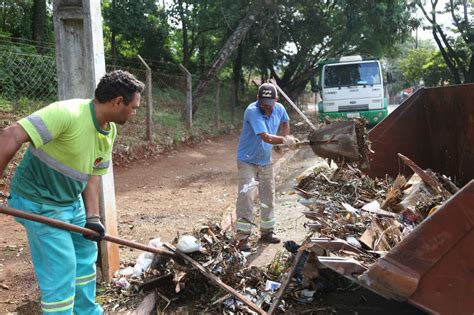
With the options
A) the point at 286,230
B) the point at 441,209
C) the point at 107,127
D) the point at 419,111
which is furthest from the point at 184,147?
the point at 441,209

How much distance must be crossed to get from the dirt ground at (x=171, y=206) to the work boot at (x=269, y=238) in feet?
0.31

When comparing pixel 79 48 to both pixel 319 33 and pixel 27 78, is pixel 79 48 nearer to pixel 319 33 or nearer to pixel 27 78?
pixel 27 78

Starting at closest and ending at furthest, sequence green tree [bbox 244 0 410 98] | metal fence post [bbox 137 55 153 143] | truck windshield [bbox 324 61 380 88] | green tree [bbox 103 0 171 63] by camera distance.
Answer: metal fence post [bbox 137 55 153 143], truck windshield [bbox 324 61 380 88], green tree [bbox 103 0 171 63], green tree [bbox 244 0 410 98]

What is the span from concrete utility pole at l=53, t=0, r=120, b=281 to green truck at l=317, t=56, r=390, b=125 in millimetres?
11497

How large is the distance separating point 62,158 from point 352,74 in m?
13.6

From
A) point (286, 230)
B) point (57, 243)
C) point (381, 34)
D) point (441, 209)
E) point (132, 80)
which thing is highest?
point (381, 34)

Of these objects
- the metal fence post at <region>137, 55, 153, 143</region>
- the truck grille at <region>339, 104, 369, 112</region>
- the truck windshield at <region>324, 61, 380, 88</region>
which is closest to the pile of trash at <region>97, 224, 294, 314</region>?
the metal fence post at <region>137, 55, 153, 143</region>

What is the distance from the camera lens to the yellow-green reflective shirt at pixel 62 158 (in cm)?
250

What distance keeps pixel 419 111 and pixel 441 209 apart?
2978 mm

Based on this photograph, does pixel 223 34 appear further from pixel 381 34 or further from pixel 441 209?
pixel 441 209

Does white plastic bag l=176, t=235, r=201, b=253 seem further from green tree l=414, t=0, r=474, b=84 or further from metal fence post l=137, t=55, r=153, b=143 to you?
green tree l=414, t=0, r=474, b=84

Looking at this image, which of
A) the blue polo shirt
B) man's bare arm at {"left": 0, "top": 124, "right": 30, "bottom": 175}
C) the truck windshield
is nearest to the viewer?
man's bare arm at {"left": 0, "top": 124, "right": 30, "bottom": 175}

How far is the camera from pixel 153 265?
11.9 feet

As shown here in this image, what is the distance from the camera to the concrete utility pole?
3.54 meters
